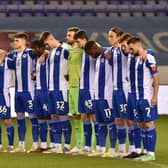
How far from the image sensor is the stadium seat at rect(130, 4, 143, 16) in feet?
70.4

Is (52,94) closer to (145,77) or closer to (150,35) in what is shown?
(145,77)

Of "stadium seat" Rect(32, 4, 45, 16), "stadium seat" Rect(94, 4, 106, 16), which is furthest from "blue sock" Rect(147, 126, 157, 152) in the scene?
"stadium seat" Rect(32, 4, 45, 16)

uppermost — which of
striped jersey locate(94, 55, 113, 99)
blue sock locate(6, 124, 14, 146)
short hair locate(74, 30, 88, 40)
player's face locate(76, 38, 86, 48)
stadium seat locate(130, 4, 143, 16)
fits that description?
stadium seat locate(130, 4, 143, 16)

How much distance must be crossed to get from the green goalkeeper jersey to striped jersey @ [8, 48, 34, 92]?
62cm

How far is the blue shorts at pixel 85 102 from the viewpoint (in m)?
10.4

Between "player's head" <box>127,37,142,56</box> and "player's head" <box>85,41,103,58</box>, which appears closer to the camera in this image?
"player's head" <box>127,37,142,56</box>

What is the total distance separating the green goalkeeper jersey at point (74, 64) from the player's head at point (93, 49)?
30 centimetres

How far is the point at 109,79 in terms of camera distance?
10281 millimetres

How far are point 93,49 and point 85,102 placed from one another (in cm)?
72

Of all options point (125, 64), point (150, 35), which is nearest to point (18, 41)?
point (125, 64)

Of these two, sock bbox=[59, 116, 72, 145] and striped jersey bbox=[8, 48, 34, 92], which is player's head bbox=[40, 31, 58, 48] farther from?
sock bbox=[59, 116, 72, 145]

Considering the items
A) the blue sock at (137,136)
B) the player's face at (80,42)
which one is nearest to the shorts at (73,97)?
the player's face at (80,42)

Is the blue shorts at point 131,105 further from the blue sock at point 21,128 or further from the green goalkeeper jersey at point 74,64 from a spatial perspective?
the blue sock at point 21,128

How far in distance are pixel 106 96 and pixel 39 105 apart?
3.32 feet
